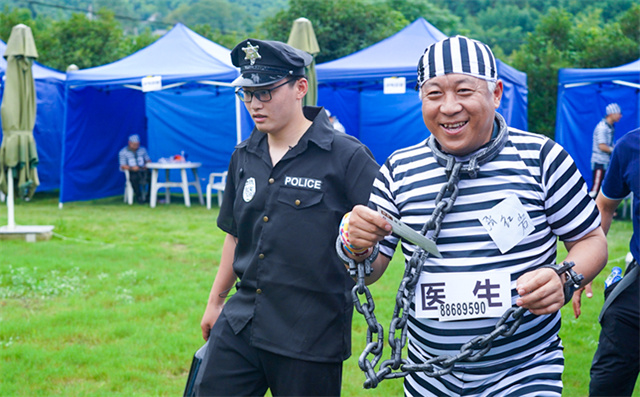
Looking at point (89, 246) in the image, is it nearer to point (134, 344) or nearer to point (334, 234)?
point (134, 344)

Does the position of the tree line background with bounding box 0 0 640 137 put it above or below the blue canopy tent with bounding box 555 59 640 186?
above

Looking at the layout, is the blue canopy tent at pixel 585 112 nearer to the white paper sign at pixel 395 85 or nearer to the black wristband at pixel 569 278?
the white paper sign at pixel 395 85

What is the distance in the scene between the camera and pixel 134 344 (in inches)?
215

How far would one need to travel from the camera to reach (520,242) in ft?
7.06

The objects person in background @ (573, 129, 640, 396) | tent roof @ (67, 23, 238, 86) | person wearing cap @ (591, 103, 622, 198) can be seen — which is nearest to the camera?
person in background @ (573, 129, 640, 396)

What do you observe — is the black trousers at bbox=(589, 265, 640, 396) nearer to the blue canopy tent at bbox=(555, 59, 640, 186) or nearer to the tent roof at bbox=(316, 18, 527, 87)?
the tent roof at bbox=(316, 18, 527, 87)

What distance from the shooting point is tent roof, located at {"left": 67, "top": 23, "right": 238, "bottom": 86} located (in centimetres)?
1310

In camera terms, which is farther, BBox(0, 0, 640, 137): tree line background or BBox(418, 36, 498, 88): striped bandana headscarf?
BBox(0, 0, 640, 137): tree line background

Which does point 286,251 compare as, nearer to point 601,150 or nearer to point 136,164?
point 601,150

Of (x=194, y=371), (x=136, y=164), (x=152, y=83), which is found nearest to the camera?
(x=194, y=371)

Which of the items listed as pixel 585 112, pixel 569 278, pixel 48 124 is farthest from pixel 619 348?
pixel 48 124

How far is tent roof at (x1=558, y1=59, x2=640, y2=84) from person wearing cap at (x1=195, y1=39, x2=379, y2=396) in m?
11.5

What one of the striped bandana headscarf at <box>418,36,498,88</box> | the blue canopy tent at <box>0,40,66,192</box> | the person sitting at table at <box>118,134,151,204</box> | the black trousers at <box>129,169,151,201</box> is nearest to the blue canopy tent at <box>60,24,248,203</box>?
the person sitting at table at <box>118,134,151,204</box>

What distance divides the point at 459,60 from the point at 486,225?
0.50m
